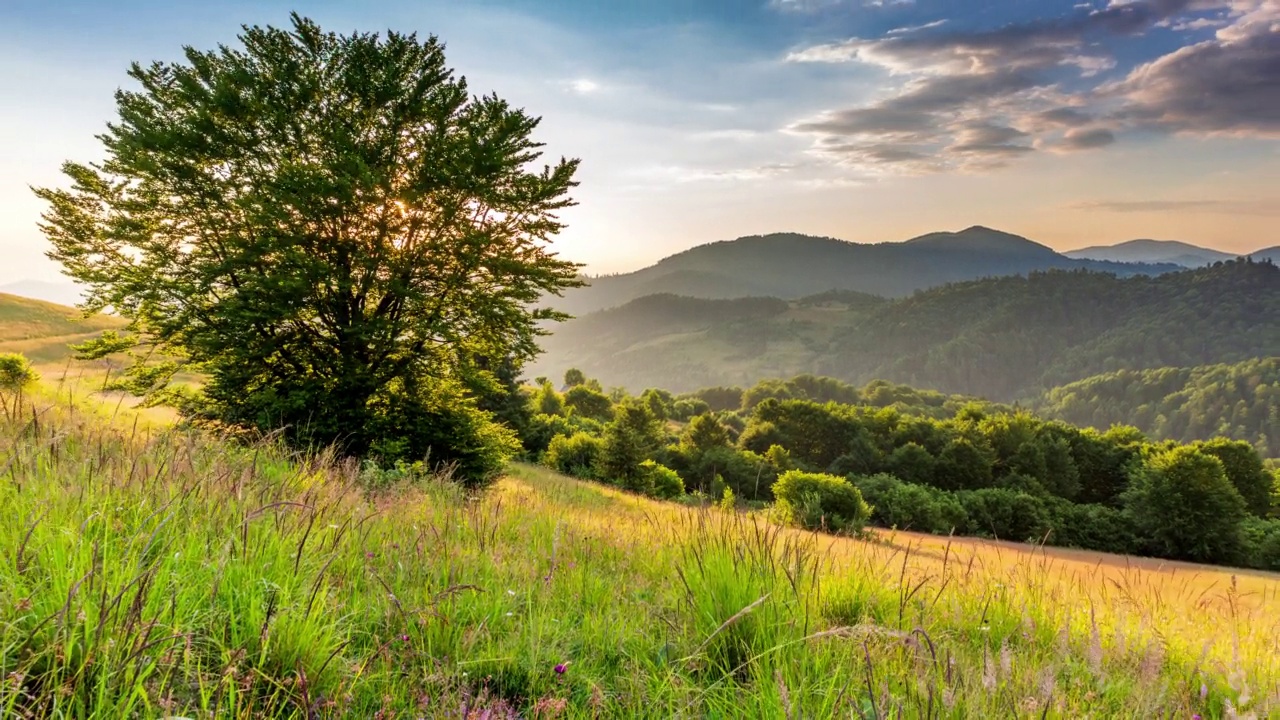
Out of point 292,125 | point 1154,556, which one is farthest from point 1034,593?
point 1154,556

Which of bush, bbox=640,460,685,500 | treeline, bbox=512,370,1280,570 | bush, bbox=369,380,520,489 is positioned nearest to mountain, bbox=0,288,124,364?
bush, bbox=369,380,520,489

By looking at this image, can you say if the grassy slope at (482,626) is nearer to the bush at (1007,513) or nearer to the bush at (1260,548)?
the bush at (1007,513)

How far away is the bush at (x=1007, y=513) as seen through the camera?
39250 mm

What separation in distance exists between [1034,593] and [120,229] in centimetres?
→ 2518

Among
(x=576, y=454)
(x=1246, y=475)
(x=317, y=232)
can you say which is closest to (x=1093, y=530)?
(x=1246, y=475)

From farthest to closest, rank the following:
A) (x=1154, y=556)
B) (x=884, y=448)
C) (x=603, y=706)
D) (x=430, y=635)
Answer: (x=884, y=448) < (x=1154, y=556) < (x=430, y=635) < (x=603, y=706)

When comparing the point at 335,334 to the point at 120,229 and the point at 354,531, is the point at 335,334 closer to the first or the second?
the point at 120,229

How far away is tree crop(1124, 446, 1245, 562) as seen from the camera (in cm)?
3731

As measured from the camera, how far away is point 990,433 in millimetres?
55906

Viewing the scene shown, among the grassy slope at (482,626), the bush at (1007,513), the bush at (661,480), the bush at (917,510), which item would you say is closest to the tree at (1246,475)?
the bush at (1007,513)

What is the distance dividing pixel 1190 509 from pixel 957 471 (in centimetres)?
1722

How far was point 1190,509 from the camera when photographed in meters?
37.9

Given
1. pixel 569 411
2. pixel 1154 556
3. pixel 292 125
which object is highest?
pixel 292 125

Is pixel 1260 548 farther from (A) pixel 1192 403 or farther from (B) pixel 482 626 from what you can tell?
(A) pixel 1192 403
